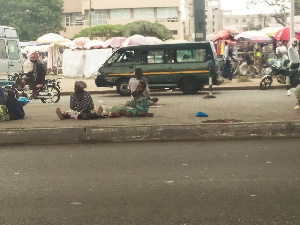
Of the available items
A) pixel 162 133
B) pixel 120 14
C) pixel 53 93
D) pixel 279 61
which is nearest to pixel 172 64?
pixel 279 61

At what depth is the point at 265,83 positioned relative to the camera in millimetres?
21531

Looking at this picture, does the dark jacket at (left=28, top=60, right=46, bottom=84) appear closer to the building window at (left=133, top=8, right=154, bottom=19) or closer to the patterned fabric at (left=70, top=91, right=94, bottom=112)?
the patterned fabric at (left=70, top=91, right=94, bottom=112)

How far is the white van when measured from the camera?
74.6 ft

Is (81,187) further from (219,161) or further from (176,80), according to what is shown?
(176,80)

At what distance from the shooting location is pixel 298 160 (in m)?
7.52

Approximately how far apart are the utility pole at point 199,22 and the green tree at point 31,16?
4502 centimetres

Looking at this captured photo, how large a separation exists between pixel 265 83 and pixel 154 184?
52.1 ft

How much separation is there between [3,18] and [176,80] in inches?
1984

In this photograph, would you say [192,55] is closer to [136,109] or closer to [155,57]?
[155,57]

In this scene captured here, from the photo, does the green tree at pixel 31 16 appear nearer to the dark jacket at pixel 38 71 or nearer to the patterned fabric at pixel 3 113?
the dark jacket at pixel 38 71

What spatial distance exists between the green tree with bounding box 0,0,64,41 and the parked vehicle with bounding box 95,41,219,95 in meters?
48.8

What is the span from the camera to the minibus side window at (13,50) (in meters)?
23.5

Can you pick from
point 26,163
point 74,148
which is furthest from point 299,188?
point 74,148

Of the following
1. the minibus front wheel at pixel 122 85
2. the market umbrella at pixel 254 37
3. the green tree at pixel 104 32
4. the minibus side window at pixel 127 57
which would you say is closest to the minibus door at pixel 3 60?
the minibus front wheel at pixel 122 85
